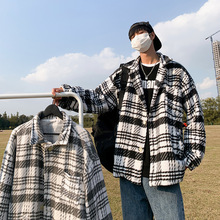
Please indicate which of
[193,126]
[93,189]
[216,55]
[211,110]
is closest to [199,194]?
[193,126]

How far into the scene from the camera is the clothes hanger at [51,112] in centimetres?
145

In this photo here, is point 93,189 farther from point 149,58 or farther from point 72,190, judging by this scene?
point 149,58

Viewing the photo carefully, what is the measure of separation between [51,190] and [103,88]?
0.89 metres

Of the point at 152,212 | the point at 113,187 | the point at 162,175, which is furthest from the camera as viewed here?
the point at 113,187

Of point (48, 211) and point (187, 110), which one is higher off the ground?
point (187, 110)

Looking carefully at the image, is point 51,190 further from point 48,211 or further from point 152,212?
point 152,212

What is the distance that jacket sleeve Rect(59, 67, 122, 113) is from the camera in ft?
5.45

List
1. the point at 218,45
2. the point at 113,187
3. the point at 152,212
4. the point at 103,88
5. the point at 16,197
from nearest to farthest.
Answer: the point at 16,197 < the point at 152,212 < the point at 103,88 < the point at 113,187 < the point at 218,45

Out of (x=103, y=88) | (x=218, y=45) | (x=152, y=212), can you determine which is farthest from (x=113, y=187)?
(x=218, y=45)

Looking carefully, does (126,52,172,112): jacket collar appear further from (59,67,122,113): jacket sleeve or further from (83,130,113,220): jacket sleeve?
(83,130,113,220): jacket sleeve

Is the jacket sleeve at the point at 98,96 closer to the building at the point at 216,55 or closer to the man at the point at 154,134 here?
the man at the point at 154,134

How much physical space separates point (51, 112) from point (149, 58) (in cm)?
91

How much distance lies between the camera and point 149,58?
1794 mm

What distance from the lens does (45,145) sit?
4.49 ft
